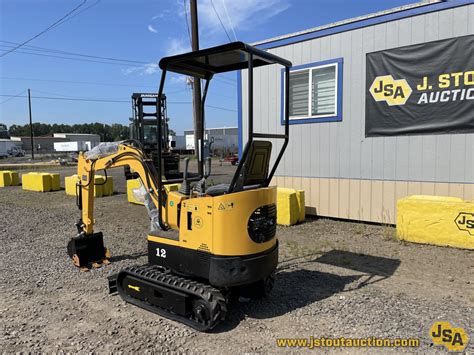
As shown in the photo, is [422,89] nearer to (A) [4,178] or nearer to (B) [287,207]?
(B) [287,207]

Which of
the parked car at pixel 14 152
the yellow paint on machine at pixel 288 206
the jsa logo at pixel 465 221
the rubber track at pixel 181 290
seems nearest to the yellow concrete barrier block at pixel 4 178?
the yellow paint on machine at pixel 288 206

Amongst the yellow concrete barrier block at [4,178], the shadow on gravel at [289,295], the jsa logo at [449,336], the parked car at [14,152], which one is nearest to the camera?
the jsa logo at [449,336]

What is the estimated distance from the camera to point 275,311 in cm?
431

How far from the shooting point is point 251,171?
13.2ft

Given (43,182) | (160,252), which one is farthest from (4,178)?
(160,252)

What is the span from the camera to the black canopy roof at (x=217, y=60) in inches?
147

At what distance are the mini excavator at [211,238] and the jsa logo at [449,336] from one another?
1.78 m

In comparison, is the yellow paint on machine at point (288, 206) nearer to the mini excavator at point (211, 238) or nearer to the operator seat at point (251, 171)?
the mini excavator at point (211, 238)

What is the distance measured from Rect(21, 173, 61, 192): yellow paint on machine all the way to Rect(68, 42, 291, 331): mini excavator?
12.6 meters

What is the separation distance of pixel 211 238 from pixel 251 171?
850 mm

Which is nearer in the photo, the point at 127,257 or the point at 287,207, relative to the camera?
the point at 127,257
